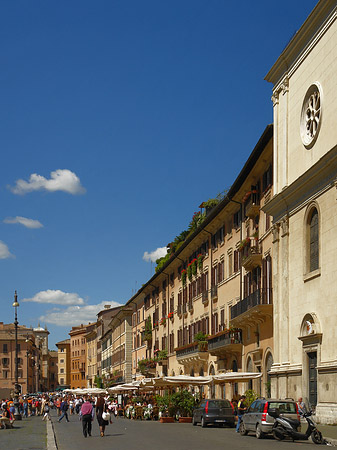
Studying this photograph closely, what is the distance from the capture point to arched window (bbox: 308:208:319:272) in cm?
3234

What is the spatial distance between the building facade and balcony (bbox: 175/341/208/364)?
58.4ft

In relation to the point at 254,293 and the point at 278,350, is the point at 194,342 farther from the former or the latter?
the point at 278,350

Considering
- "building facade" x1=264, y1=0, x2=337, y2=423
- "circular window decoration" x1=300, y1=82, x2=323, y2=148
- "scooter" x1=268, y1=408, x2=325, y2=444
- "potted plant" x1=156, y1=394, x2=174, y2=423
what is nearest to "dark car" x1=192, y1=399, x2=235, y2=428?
"building facade" x1=264, y1=0, x2=337, y2=423

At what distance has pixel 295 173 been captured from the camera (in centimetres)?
3538

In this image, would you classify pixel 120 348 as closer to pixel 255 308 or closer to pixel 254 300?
pixel 254 300

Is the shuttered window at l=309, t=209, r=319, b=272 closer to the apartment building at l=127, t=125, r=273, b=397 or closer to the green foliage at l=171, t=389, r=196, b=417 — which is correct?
the apartment building at l=127, t=125, r=273, b=397

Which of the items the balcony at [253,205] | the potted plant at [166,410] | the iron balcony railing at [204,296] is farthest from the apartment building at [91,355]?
the balcony at [253,205]

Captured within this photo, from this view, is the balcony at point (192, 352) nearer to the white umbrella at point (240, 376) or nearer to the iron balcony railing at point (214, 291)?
the iron balcony railing at point (214, 291)

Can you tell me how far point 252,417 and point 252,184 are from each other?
57.9 feet

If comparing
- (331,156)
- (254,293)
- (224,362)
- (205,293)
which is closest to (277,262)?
(254,293)

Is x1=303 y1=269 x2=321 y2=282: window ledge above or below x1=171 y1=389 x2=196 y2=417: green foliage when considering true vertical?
above

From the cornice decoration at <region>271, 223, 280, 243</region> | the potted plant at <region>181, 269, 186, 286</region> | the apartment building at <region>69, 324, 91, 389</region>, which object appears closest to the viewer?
the cornice decoration at <region>271, 223, 280, 243</region>

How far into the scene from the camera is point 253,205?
41906 millimetres

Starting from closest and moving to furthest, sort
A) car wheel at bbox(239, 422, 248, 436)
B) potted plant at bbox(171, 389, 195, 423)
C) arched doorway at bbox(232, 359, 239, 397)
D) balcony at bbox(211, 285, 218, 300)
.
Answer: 1. car wheel at bbox(239, 422, 248, 436)
2. potted plant at bbox(171, 389, 195, 423)
3. arched doorway at bbox(232, 359, 239, 397)
4. balcony at bbox(211, 285, 218, 300)
